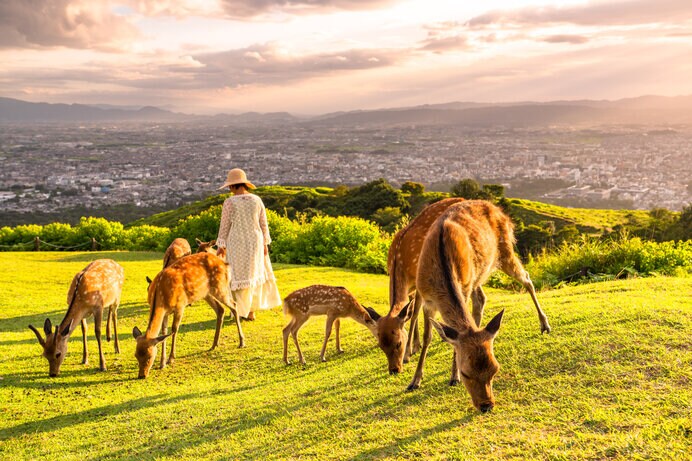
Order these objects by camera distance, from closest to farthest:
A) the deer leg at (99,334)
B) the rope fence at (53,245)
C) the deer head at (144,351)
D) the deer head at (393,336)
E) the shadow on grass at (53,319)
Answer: the deer head at (393,336) → the deer head at (144,351) → the deer leg at (99,334) → the shadow on grass at (53,319) → the rope fence at (53,245)

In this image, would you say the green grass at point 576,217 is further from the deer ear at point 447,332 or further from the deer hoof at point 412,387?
the deer ear at point 447,332

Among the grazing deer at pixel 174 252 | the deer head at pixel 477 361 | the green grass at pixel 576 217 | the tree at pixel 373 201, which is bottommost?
the green grass at pixel 576 217

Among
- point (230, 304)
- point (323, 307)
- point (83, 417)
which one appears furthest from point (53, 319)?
point (323, 307)

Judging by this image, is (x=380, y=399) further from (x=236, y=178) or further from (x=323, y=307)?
(x=236, y=178)

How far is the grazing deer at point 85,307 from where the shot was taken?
813cm

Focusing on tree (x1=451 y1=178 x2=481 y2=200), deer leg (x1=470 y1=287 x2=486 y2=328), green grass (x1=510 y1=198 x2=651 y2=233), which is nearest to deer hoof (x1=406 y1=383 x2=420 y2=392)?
deer leg (x1=470 y1=287 x2=486 y2=328)

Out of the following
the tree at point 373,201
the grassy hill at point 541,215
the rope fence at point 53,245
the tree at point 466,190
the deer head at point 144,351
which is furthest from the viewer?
the tree at point 373,201

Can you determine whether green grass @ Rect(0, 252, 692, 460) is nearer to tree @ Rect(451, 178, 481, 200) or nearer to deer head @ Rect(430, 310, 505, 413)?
deer head @ Rect(430, 310, 505, 413)

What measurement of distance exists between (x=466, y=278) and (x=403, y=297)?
114 centimetres

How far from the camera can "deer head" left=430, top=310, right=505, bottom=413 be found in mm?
4957

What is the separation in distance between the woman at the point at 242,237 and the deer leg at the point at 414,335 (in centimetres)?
397

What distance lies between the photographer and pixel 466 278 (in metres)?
6.22

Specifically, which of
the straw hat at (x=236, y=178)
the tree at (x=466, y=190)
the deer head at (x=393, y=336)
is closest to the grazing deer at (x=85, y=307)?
the straw hat at (x=236, y=178)

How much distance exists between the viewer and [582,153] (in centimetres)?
13450
